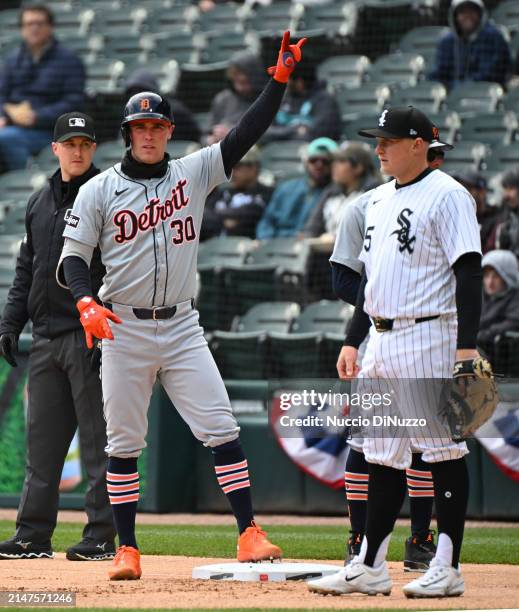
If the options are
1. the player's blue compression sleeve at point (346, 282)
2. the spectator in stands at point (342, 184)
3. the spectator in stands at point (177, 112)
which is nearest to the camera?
the player's blue compression sleeve at point (346, 282)

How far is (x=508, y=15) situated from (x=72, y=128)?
25.4 feet

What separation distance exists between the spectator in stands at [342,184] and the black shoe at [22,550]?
377 centimetres

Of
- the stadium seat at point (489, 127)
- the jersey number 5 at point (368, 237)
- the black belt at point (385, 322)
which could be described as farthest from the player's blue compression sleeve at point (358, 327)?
the stadium seat at point (489, 127)

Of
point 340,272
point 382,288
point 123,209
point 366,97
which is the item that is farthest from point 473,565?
point 366,97

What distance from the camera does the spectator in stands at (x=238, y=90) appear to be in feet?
39.0

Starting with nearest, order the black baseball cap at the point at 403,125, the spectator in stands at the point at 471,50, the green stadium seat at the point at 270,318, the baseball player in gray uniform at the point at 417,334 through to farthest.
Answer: the baseball player in gray uniform at the point at 417,334 → the black baseball cap at the point at 403,125 → the green stadium seat at the point at 270,318 → the spectator in stands at the point at 471,50

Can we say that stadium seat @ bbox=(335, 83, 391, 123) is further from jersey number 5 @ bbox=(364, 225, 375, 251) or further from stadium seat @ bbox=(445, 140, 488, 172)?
jersey number 5 @ bbox=(364, 225, 375, 251)

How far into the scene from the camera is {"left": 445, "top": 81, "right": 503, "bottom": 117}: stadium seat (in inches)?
457

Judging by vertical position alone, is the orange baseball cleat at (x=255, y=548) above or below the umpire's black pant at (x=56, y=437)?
below

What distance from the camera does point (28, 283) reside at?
6.03 m

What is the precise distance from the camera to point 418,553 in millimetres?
5348

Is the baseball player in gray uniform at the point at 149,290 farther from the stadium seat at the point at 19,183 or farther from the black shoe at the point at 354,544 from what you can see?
the stadium seat at the point at 19,183

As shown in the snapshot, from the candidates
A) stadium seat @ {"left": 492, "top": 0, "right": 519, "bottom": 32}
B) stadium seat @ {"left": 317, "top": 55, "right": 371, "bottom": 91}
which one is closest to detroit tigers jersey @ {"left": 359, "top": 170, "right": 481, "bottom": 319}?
stadium seat @ {"left": 317, "top": 55, "right": 371, "bottom": 91}

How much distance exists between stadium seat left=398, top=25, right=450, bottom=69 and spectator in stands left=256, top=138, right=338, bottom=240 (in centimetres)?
285
